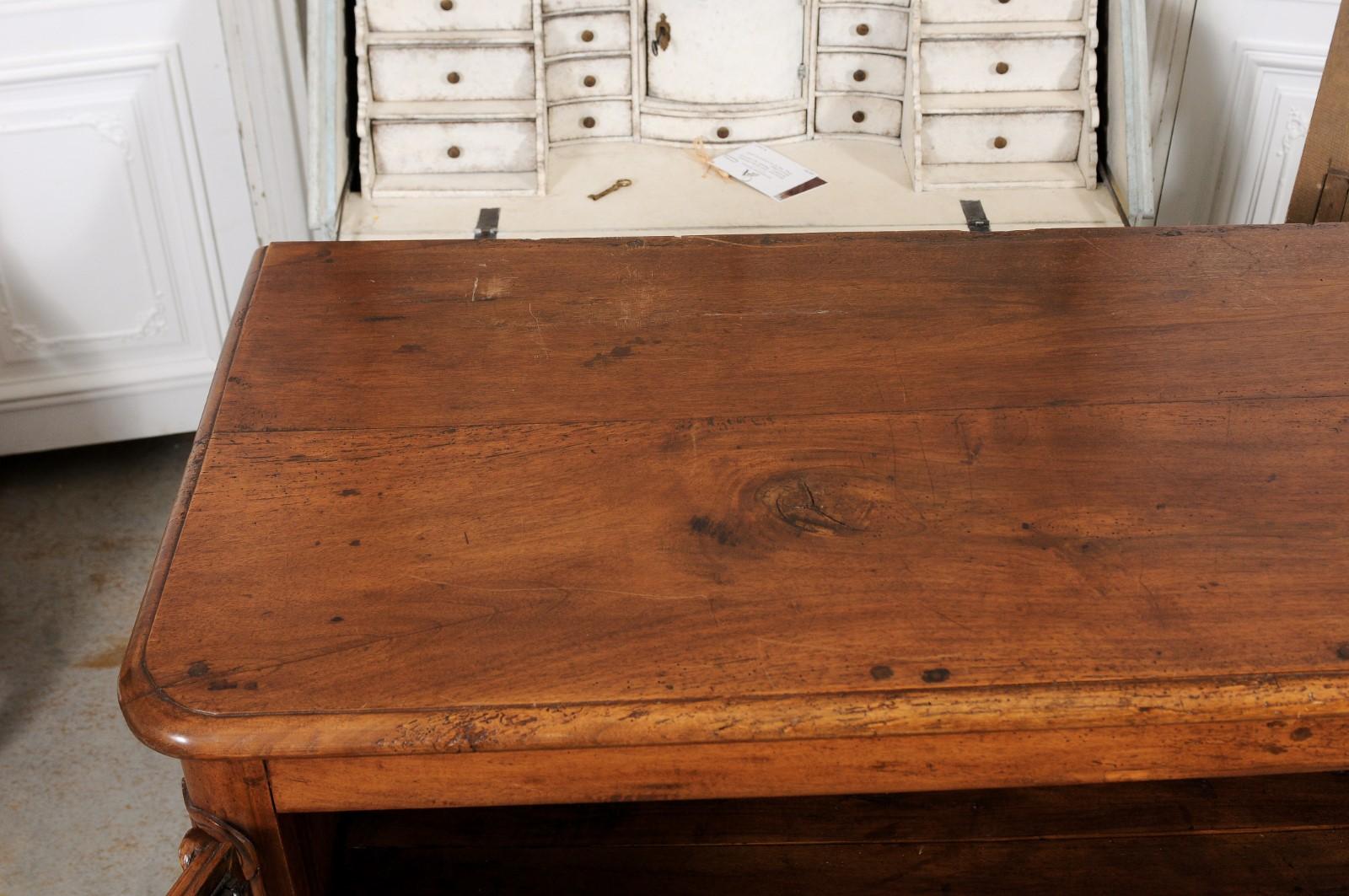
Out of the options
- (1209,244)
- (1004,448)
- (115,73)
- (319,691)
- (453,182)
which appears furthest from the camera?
(115,73)

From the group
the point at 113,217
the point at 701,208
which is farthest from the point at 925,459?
the point at 113,217

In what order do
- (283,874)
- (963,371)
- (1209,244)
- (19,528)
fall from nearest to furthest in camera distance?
(283,874)
(963,371)
(1209,244)
(19,528)

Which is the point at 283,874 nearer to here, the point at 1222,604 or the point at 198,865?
the point at 198,865

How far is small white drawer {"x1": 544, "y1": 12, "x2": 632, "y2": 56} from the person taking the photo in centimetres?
220

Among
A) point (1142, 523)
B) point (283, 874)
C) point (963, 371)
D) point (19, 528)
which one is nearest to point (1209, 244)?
point (963, 371)

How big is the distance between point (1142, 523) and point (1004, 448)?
0.52 feet

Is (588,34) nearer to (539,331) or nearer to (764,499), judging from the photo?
(539,331)

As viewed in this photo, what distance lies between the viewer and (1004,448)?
1.28 metres

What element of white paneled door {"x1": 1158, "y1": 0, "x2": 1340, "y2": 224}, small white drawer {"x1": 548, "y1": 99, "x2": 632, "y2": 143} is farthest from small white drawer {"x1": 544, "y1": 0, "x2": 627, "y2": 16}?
white paneled door {"x1": 1158, "y1": 0, "x2": 1340, "y2": 224}

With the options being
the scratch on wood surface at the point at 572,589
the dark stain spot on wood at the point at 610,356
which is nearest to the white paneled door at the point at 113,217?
the dark stain spot on wood at the point at 610,356

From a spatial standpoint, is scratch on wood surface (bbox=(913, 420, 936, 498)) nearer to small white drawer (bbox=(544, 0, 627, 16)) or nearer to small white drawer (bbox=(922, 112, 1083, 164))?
small white drawer (bbox=(922, 112, 1083, 164))

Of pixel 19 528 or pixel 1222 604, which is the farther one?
pixel 19 528

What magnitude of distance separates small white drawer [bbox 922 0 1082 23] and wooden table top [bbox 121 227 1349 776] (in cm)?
69

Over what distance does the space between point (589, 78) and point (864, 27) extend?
0.49m
